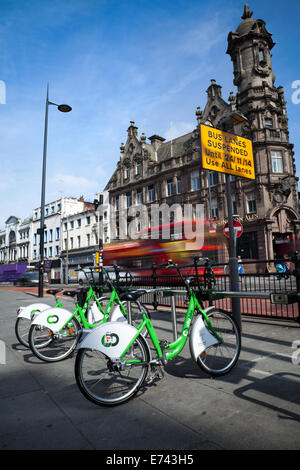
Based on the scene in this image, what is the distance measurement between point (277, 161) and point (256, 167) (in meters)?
2.44

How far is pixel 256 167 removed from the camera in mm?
29703

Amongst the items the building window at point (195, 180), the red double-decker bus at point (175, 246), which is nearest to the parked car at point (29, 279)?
the red double-decker bus at point (175, 246)

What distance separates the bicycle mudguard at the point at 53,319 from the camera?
15.1 ft

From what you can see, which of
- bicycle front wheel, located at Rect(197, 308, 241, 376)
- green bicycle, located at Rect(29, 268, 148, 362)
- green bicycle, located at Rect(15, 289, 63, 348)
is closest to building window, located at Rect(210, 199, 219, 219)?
green bicycle, located at Rect(29, 268, 148, 362)

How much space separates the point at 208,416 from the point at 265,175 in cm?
2980

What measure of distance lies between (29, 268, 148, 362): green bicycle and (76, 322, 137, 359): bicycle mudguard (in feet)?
5.01

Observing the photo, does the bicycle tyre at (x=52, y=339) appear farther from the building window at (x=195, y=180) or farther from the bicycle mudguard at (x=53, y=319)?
the building window at (x=195, y=180)

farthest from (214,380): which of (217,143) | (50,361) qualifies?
(217,143)

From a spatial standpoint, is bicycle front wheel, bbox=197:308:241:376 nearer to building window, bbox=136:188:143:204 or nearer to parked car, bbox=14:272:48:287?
parked car, bbox=14:272:48:287

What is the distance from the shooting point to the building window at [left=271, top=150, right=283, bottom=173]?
98.0ft
